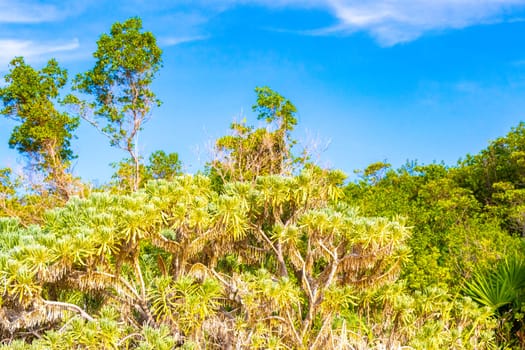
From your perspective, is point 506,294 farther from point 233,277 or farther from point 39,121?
point 39,121

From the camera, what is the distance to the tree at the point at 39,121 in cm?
2034

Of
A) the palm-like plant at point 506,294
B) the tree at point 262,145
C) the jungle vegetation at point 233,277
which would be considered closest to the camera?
the jungle vegetation at point 233,277

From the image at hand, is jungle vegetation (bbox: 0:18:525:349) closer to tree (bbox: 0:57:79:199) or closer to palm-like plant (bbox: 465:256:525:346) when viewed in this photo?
palm-like plant (bbox: 465:256:525:346)

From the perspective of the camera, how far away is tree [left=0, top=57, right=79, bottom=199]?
66.7 feet

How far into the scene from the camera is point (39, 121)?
20.6 meters

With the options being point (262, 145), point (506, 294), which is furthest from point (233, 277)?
point (262, 145)

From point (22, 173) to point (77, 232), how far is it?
53.9ft

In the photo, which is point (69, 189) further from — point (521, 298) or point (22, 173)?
point (521, 298)

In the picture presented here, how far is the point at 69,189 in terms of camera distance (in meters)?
19.8

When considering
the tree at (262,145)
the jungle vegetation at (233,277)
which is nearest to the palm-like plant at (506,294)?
the jungle vegetation at (233,277)

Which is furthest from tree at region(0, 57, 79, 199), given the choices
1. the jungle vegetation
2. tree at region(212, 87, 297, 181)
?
the jungle vegetation

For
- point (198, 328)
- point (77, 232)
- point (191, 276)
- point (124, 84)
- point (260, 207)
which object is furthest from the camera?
point (124, 84)

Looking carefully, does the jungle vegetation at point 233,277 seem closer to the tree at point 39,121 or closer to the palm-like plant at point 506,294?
the palm-like plant at point 506,294

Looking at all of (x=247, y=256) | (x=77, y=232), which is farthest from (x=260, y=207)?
(x=77, y=232)
